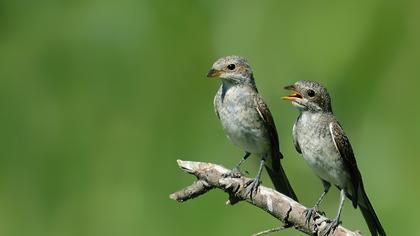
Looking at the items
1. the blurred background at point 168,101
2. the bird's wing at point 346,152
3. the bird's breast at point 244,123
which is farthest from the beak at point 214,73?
the blurred background at point 168,101

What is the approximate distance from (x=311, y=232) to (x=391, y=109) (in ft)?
18.3

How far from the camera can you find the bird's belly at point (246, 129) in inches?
325

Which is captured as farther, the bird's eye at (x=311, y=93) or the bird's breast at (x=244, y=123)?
the bird's breast at (x=244, y=123)

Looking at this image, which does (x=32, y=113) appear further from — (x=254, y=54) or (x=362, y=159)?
(x=362, y=159)

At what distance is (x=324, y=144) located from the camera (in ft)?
25.6

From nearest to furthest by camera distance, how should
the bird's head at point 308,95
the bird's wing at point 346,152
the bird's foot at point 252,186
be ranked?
the bird's foot at point 252,186
the bird's head at point 308,95
the bird's wing at point 346,152

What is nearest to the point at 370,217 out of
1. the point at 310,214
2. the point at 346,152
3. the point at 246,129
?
the point at 346,152

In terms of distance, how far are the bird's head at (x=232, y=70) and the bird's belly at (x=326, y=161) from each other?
38.0 inches

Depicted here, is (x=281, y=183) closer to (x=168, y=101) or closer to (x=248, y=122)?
(x=248, y=122)

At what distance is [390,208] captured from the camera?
12109 millimetres

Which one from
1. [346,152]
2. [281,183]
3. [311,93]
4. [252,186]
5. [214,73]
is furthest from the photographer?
[281,183]

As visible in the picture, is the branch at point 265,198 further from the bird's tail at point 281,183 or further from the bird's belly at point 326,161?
the bird's tail at point 281,183

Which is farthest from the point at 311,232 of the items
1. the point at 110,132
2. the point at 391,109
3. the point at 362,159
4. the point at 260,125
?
the point at 110,132

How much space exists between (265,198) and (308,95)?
3.43 ft
